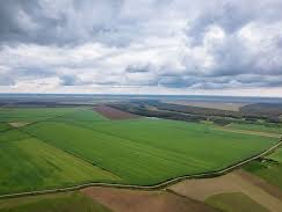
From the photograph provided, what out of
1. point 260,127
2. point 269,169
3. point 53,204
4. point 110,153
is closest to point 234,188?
point 269,169

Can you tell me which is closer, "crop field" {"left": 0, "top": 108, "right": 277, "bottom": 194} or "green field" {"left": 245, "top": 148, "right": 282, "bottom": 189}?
"crop field" {"left": 0, "top": 108, "right": 277, "bottom": 194}

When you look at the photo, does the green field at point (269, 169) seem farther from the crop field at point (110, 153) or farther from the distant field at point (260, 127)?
the distant field at point (260, 127)

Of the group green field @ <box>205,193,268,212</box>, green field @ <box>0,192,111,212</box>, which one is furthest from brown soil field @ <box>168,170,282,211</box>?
green field @ <box>0,192,111,212</box>

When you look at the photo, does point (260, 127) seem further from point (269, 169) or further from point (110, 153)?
point (110, 153)

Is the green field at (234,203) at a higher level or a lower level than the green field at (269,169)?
lower

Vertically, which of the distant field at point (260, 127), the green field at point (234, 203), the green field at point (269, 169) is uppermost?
the distant field at point (260, 127)

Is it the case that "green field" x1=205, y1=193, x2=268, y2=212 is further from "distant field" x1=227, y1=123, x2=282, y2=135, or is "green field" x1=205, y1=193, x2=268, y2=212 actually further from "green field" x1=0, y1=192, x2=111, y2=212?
"distant field" x1=227, y1=123, x2=282, y2=135

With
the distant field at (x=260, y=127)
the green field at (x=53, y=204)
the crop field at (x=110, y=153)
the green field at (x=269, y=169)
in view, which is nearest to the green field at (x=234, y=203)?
the green field at (x=269, y=169)
